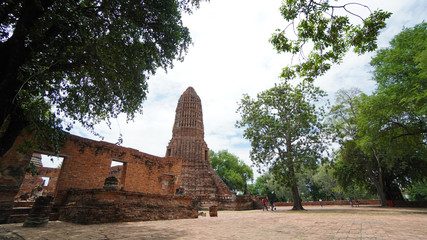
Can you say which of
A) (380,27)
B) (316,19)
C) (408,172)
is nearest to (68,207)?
(316,19)

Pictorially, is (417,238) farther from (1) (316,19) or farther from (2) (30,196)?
(2) (30,196)

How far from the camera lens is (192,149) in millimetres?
30547

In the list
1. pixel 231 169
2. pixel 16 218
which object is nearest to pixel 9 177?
pixel 16 218

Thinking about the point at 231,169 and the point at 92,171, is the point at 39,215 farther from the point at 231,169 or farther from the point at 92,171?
the point at 231,169

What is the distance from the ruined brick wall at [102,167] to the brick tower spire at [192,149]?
11.2m

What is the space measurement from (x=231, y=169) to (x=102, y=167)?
35634mm

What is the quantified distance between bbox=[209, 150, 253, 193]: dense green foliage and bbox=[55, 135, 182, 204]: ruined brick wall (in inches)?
1125

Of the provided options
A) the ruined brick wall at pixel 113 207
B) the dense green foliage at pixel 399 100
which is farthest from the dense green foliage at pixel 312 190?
the ruined brick wall at pixel 113 207

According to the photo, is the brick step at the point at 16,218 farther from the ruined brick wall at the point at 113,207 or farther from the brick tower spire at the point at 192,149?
the brick tower spire at the point at 192,149

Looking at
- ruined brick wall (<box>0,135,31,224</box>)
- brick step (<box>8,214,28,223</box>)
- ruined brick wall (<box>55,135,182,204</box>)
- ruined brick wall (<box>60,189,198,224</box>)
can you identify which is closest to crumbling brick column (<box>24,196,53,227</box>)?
ruined brick wall (<box>60,189,198,224</box>)

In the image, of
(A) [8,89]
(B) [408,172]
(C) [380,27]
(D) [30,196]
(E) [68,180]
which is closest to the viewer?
(A) [8,89]

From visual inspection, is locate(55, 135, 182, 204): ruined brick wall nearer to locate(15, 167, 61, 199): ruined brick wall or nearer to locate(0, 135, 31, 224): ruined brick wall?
locate(0, 135, 31, 224): ruined brick wall

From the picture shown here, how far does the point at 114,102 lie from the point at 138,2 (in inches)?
139

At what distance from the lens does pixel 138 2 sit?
20.1ft
